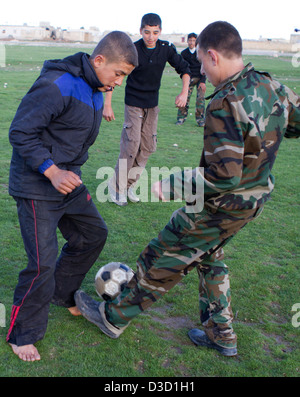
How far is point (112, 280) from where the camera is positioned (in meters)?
4.09

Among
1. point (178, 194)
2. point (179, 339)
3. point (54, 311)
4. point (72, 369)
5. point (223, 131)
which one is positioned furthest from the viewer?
point (54, 311)

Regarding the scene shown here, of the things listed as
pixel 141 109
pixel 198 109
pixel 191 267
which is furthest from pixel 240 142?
pixel 198 109

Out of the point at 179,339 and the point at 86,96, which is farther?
the point at 179,339

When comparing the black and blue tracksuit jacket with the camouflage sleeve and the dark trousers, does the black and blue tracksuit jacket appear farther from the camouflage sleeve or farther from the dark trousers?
the camouflage sleeve

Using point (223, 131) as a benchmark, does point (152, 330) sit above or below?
below

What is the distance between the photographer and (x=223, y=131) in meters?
3.02

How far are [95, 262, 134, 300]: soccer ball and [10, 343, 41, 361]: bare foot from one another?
774mm

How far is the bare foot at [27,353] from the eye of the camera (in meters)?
3.52

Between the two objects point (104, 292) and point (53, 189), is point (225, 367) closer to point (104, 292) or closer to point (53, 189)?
point (104, 292)

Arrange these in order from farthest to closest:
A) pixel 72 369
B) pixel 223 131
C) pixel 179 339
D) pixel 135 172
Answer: pixel 135 172
pixel 179 339
pixel 72 369
pixel 223 131

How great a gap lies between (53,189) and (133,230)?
8.81 ft

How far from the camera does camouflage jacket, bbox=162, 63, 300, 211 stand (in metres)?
3.01

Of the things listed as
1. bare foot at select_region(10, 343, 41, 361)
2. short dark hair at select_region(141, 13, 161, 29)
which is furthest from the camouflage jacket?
short dark hair at select_region(141, 13, 161, 29)

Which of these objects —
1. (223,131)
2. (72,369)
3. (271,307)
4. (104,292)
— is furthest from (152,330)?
(223,131)
